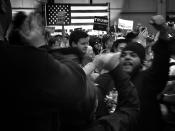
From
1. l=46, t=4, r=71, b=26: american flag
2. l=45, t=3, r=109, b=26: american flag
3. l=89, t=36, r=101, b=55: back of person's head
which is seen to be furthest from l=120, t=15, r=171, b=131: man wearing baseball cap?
l=45, t=3, r=109, b=26: american flag

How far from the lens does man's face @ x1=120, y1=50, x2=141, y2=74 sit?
3.37 metres

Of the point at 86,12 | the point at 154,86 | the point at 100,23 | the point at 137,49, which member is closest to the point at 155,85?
the point at 154,86

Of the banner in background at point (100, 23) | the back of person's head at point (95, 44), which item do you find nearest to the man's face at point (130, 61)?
the back of person's head at point (95, 44)

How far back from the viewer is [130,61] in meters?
3.50

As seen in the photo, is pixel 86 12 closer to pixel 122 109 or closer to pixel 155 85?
pixel 155 85

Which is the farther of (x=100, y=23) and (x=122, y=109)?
(x=100, y=23)

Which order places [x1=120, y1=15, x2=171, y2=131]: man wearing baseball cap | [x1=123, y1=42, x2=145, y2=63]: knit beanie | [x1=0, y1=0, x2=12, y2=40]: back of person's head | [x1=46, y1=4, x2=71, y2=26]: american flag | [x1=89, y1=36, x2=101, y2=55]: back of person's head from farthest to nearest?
[x1=46, y1=4, x2=71, y2=26]: american flag
[x1=89, y1=36, x2=101, y2=55]: back of person's head
[x1=123, y1=42, x2=145, y2=63]: knit beanie
[x1=120, y1=15, x2=171, y2=131]: man wearing baseball cap
[x1=0, y1=0, x2=12, y2=40]: back of person's head

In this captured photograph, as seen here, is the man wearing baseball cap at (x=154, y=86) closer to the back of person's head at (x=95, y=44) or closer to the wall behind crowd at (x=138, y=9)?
the back of person's head at (x=95, y=44)

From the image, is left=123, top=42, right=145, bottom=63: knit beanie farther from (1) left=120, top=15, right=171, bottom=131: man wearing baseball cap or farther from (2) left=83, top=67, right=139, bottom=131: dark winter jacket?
(2) left=83, top=67, right=139, bottom=131: dark winter jacket

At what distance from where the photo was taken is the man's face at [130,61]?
3365 millimetres

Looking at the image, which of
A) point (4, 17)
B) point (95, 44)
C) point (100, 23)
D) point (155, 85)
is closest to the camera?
point (4, 17)

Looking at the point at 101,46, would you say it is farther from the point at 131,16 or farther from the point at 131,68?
the point at 131,16

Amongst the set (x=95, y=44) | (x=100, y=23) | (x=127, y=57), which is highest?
(x=127, y=57)

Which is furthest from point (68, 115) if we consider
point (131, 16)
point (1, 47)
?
point (131, 16)
